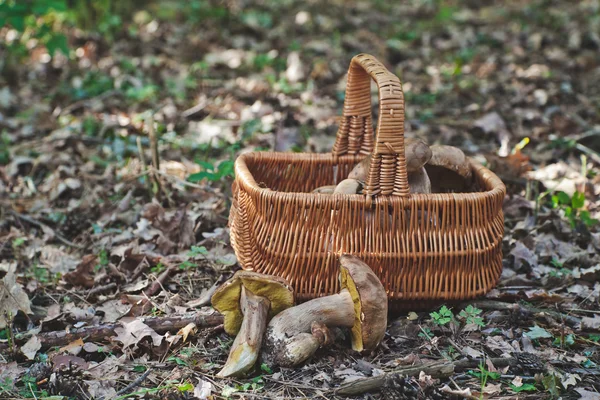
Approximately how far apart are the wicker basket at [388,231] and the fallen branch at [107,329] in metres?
0.38

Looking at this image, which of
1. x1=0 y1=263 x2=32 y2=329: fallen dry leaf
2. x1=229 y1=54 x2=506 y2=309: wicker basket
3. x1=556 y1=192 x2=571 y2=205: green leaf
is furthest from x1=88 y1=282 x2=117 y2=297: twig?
x1=556 y1=192 x2=571 y2=205: green leaf

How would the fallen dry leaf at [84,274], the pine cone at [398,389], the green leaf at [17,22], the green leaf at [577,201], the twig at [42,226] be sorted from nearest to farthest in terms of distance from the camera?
the pine cone at [398,389] < the fallen dry leaf at [84,274] < the green leaf at [577,201] < the twig at [42,226] < the green leaf at [17,22]

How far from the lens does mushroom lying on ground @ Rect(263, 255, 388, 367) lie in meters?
2.83

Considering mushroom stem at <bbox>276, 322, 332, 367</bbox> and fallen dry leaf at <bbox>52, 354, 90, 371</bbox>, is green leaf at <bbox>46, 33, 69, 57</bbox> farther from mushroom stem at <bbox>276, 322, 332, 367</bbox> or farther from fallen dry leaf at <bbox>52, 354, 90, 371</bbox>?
mushroom stem at <bbox>276, 322, 332, 367</bbox>

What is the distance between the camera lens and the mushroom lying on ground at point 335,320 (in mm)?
2828

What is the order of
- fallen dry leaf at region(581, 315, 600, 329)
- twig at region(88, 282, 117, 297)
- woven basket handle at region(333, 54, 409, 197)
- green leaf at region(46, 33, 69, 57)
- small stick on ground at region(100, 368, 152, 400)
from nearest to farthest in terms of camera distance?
small stick on ground at region(100, 368, 152, 400) → woven basket handle at region(333, 54, 409, 197) → fallen dry leaf at region(581, 315, 600, 329) → twig at region(88, 282, 117, 297) → green leaf at region(46, 33, 69, 57)

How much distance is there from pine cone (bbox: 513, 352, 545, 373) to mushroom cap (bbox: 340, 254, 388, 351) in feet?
2.09

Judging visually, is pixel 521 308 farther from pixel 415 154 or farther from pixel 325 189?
pixel 325 189

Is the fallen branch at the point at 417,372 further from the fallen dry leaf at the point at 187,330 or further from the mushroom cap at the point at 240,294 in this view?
the fallen dry leaf at the point at 187,330

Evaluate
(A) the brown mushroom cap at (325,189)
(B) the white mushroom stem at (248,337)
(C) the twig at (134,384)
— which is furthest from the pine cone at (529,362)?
(C) the twig at (134,384)

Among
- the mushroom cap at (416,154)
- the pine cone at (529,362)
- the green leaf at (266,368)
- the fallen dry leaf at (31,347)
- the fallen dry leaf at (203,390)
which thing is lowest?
the fallen dry leaf at (31,347)

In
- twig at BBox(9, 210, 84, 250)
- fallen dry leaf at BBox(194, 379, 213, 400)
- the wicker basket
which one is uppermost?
the wicker basket

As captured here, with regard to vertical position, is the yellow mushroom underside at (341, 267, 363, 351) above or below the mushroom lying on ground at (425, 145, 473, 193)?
below

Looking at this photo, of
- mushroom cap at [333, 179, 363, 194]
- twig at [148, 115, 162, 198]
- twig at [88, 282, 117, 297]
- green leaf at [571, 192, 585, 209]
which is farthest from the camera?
twig at [148, 115, 162, 198]
